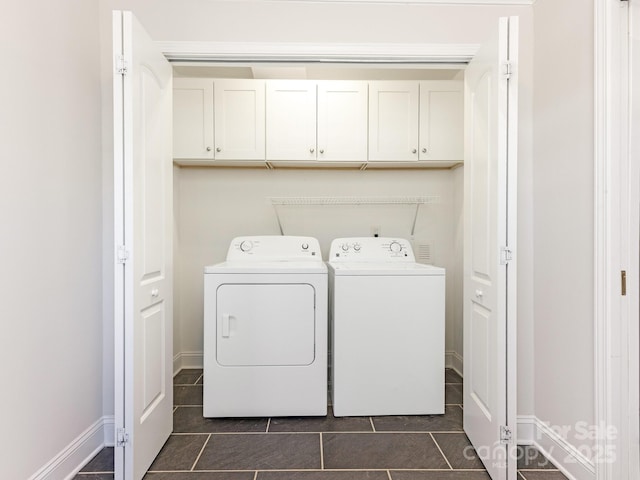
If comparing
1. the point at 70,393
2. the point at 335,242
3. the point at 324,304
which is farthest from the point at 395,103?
the point at 70,393

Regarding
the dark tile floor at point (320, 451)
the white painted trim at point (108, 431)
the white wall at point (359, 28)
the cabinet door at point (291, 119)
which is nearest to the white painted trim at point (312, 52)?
the white wall at point (359, 28)

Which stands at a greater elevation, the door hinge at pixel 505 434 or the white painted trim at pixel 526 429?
the door hinge at pixel 505 434

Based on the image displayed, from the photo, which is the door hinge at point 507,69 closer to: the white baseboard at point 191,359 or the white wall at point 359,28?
the white wall at point 359,28

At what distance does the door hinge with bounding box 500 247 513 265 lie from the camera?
1567mm

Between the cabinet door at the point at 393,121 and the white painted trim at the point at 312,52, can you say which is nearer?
the white painted trim at the point at 312,52

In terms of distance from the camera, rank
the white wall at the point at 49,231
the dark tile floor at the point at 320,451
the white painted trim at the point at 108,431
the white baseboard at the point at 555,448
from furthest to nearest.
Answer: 1. the white painted trim at the point at 108,431
2. the dark tile floor at the point at 320,451
3. the white baseboard at the point at 555,448
4. the white wall at the point at 49,231

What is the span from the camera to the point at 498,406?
159 cm

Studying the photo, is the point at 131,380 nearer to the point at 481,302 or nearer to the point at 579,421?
the point at 481,302

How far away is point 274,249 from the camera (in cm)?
285

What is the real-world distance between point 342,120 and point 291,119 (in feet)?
1.19

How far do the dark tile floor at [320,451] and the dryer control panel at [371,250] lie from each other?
1.08 m

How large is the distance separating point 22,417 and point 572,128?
98.8 inches

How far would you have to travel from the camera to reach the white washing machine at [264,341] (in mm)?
2215

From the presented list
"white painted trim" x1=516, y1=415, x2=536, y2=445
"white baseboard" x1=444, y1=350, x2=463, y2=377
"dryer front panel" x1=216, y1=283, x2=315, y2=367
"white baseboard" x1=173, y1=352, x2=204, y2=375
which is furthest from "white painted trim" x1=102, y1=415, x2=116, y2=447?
"white baseboard" x1=444, y1=350, x2=463, y2=377
